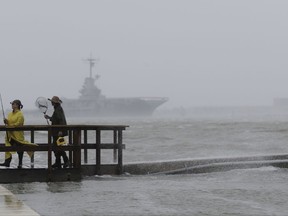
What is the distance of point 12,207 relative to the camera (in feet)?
30.3

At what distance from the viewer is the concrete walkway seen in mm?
8680

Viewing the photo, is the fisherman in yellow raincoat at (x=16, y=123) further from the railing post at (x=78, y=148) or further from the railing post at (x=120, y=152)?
the railing post at (x=120, y=152)

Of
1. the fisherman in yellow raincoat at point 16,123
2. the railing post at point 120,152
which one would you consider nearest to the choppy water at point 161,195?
the railing post at point 120,152

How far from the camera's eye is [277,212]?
33.0 ft

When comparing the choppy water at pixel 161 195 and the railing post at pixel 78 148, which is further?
the railing post at pixel 78 148

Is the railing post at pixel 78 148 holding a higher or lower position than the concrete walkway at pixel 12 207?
higher

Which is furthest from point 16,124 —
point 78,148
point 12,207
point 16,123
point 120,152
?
point 12,207

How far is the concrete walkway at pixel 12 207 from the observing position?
8.68 metres

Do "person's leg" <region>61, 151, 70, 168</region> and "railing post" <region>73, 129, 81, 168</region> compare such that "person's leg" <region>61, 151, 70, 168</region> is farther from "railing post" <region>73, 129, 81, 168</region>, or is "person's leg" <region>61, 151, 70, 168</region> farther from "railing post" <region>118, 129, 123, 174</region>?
"railing post" <region>118, 129, 123, 174</region>

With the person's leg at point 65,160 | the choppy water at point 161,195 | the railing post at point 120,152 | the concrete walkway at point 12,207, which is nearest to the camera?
the concrete walkway at point 12,207

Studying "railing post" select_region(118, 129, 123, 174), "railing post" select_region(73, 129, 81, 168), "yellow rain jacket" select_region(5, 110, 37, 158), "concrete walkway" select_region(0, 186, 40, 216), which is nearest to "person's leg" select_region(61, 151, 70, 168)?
Result: "railing post" select_region(73, 129, 81, 168)

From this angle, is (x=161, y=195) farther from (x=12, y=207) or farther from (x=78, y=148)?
(x=12, y=207)

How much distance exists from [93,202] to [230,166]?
7533 millimetres

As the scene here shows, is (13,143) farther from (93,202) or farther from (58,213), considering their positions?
(58,213)
